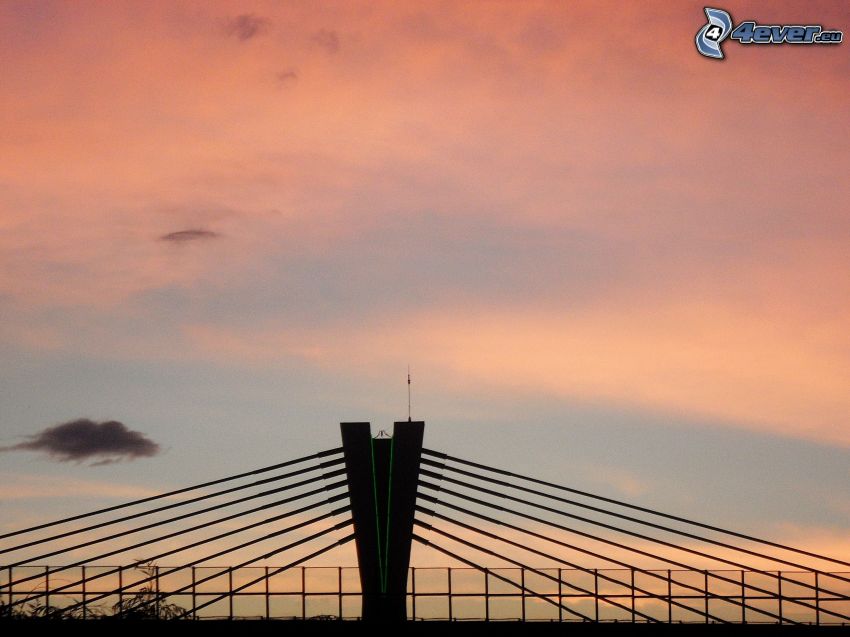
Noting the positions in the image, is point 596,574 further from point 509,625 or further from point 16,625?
point 16,625

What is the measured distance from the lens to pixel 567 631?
7644 centimetres

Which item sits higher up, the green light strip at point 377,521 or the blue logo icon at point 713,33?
the blue logo icon at point 713,33

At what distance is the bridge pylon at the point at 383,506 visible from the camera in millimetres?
79969

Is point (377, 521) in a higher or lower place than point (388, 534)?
higher

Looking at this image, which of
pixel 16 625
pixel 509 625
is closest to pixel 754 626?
pixel 509 625

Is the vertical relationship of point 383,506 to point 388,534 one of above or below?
above

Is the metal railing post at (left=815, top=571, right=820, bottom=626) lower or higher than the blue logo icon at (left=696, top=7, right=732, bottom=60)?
lower

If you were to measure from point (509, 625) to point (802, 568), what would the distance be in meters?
12.0

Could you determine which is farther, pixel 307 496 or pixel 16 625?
pixel 307 496

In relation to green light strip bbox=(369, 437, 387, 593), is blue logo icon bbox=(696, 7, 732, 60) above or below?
above

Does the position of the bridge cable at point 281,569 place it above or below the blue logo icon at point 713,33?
below

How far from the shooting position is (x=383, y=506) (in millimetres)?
81375

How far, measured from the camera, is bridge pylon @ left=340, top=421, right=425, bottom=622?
80.0m

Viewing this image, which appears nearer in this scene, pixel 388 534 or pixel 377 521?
pixel 388 534
